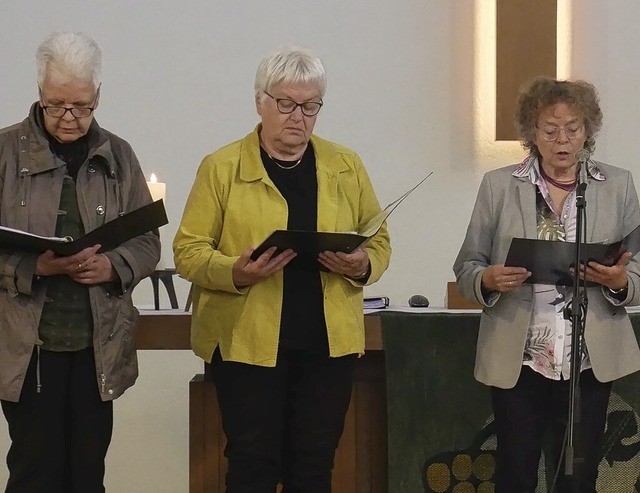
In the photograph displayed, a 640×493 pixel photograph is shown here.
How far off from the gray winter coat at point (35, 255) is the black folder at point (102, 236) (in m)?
0.09

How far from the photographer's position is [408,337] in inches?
123

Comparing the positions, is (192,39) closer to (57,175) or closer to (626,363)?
(57,175)

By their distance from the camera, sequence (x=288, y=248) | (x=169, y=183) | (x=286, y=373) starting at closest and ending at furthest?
(x=288, y=248) → (x=286, y=373) → (x=169, y=183)

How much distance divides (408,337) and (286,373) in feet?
2.52

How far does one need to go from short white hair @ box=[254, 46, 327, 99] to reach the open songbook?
396 mm

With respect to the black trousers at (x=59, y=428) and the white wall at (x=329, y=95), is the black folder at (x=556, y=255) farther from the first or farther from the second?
the white wall at (x=329, y=95)

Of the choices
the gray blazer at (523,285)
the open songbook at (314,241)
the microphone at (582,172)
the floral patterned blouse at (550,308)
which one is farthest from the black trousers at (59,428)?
the microphone at (582,172)

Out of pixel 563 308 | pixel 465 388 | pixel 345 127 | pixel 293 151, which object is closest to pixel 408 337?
pixel 465 388

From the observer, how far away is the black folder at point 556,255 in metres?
2.40

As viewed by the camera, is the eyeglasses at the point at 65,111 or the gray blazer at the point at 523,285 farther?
the gray blazer at the point at 523,285

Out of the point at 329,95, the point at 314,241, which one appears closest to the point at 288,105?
the point at 314,241

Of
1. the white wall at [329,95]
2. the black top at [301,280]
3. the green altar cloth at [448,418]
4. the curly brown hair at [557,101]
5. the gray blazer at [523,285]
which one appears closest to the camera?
the black top at [301,280]

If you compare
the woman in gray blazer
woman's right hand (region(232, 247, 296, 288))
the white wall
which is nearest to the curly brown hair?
the woman in gray blazer

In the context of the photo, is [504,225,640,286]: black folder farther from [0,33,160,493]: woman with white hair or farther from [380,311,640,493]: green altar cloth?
[0,33,160,493]: woman with white hair
